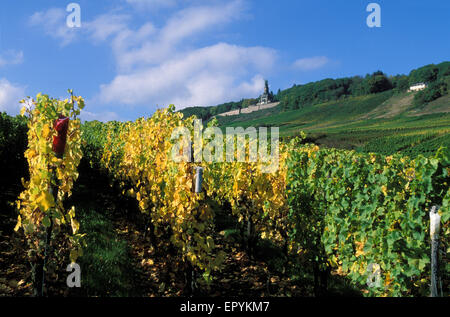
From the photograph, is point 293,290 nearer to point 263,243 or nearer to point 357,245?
point 357,245

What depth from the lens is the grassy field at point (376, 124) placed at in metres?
39.5

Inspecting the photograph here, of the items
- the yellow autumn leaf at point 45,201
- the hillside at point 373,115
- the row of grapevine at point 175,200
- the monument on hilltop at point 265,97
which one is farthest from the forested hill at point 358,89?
the yellow autumn leaf at point 45,201

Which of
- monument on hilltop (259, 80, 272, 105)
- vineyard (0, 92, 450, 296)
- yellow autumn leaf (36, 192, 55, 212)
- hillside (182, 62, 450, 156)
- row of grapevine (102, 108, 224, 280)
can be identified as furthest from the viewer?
monument on hilltop (259, 80, 272, 105)

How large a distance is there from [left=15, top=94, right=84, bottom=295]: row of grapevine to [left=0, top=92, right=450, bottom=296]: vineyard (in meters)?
0.01

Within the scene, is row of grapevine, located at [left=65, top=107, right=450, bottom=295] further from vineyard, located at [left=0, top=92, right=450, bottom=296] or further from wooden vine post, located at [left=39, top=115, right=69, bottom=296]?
wooden vine post, located at [left=39, top=115, right=69, bottom=296]

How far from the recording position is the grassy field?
129 ft

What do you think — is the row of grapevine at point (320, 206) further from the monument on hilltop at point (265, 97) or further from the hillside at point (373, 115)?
the monument on hilltop at point (265, 97)

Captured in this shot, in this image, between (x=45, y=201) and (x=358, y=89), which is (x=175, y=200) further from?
(x=358, y=89)

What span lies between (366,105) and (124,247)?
9503 centimetres

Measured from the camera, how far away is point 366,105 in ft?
293

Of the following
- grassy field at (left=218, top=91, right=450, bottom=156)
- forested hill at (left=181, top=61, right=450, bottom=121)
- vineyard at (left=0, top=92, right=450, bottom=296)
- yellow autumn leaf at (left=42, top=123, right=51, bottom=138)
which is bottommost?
vineyard at (left=0, top=92, right=450, bottom=296)

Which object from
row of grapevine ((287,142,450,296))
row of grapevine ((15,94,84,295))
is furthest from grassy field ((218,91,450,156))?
row of grapevine ((15,94,84,295))

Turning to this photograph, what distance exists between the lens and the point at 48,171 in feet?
9.84

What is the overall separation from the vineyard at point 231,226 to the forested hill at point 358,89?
84.0m
